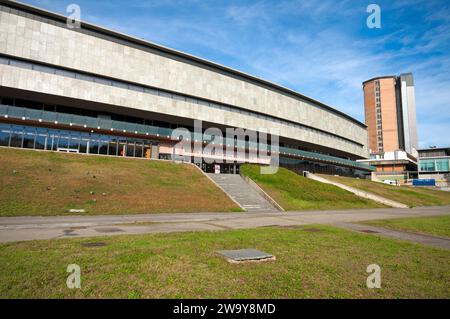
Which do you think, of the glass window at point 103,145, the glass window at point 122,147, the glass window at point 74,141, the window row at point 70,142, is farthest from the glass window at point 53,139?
the glass window at point 122,147

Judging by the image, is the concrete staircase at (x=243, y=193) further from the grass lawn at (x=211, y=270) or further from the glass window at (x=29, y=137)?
the glass window at (x=29, y=137)

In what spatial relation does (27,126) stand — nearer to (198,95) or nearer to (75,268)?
(198,95)

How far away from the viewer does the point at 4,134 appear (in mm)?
32438

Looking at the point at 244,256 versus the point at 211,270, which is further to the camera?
the point at 244,256

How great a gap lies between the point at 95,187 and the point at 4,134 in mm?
17480

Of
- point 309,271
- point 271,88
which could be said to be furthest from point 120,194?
point 271,88

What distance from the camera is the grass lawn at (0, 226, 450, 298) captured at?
17.7ft

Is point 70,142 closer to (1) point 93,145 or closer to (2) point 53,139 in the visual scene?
(2) point 53,139

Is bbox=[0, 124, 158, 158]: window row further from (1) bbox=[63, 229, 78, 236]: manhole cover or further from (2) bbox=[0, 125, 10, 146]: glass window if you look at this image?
(1) bbox=[63, 229, 78, 236]: manhole cover

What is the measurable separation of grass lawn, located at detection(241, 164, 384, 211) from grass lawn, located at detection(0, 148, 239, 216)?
7.12 metres

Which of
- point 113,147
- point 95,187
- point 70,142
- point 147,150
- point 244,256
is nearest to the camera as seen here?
point 244,256

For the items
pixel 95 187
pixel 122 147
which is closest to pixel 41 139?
pixel 122 147

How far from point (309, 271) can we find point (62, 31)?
39.9 meters

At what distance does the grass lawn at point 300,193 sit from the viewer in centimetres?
3120
